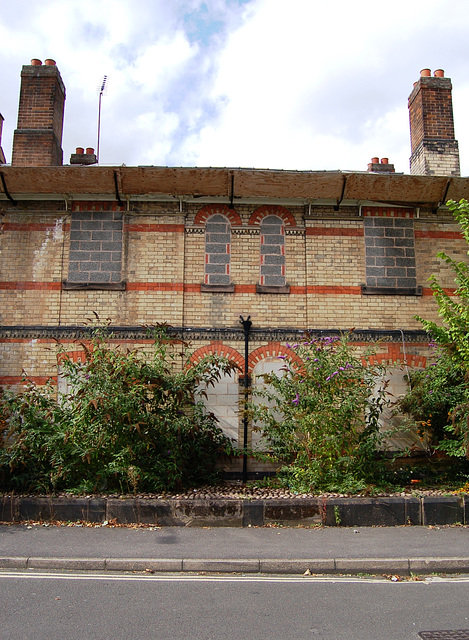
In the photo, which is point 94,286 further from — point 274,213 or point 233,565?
point 233,565

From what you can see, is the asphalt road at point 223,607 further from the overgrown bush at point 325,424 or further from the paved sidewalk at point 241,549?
the overgrown bush at point 325,424

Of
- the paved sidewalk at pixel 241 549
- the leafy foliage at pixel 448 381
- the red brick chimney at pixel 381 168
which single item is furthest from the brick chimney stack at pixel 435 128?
the paved sidewalk at pixel 241 549

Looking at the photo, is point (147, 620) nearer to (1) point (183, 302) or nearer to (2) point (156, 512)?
(2) point (156, 512)

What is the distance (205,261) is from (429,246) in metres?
4.91

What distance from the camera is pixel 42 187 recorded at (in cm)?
1091

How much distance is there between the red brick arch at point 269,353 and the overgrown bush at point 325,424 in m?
1.34

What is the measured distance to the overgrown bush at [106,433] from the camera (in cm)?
830

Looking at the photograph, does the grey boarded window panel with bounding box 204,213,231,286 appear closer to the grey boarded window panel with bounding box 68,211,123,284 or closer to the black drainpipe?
the black drainpipe

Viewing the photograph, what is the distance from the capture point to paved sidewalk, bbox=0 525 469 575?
6.26m

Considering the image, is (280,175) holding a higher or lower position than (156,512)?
higher

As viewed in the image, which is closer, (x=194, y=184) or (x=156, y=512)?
(x=156, y=512)

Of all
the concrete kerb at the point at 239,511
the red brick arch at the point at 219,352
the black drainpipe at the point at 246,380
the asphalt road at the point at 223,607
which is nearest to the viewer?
the asphalt road at the point at 223,607

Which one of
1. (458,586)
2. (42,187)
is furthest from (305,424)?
(42,187)

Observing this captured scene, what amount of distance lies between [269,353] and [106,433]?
153 inches
